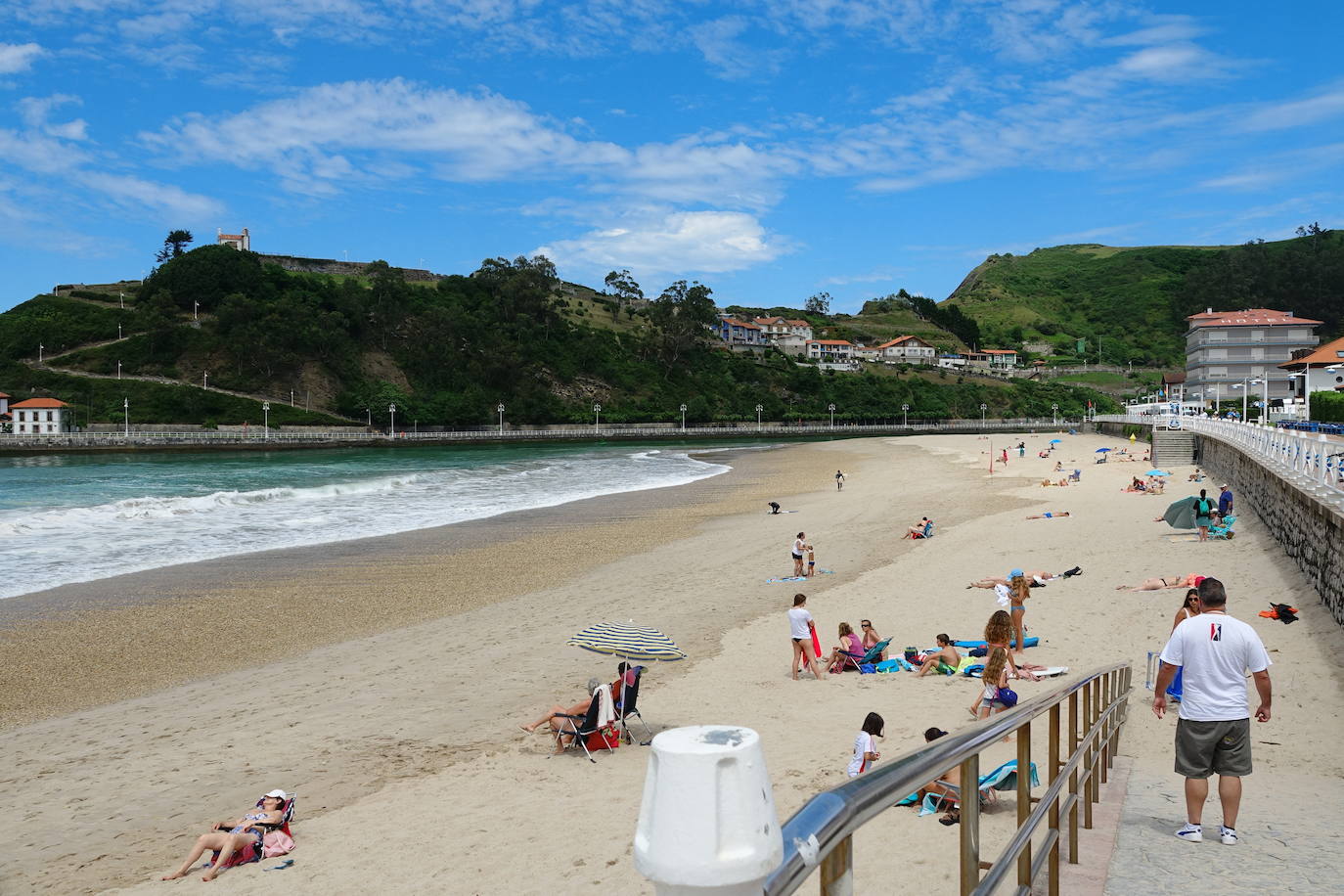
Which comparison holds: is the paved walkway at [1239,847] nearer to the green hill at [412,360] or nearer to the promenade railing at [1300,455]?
the promenade railing at [1300,455]

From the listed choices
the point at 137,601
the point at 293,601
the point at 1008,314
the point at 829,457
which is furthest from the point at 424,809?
the point at 1008,314

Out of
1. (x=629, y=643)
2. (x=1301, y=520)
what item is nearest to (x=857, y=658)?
(x=629, y=643)

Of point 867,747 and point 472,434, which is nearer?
point 867,747

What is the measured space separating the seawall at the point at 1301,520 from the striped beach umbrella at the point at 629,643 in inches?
304

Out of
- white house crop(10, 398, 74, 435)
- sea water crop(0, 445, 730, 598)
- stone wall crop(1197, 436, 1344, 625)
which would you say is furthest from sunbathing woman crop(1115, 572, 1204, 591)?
white house crop(10, 398, 74, 435)

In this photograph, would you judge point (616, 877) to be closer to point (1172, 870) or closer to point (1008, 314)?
point (1172, 870)

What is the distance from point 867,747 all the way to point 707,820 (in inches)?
255

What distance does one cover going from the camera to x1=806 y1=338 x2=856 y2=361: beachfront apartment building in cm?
16150

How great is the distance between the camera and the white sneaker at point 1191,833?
15.8ft

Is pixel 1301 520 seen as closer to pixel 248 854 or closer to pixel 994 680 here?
pixel 994 680

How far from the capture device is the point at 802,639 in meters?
10.8

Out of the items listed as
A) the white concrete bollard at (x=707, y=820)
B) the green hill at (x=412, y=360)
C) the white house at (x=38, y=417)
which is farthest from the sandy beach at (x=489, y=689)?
the green hill at (x=412, y=360)

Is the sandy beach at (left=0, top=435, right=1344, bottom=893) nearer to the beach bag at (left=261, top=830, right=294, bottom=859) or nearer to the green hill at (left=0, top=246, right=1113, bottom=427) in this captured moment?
the beach bag at (left=261, top=830, right=294, bottom=859)

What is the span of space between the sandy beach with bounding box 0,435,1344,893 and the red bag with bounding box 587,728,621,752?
28 cm
